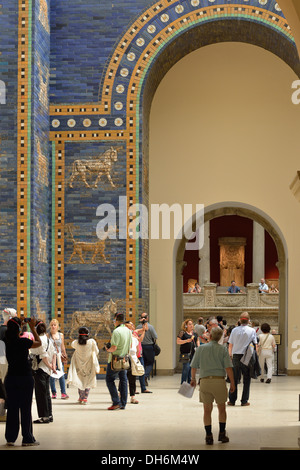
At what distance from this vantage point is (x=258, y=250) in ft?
111

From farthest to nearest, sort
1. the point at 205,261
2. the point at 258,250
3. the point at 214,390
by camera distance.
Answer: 1. the point at 205,261
2. the point at 258,250
3. the point at 214,390

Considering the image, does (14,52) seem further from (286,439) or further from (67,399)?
(286,439)

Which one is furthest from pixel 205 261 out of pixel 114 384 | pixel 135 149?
pixel 114 384

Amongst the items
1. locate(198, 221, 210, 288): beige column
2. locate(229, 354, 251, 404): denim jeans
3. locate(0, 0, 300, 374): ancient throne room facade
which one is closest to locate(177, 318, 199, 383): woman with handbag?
locate(229, 354, 251, 404): denim jeans

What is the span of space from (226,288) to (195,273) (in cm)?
154

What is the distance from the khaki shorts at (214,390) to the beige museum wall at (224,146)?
9860 mm

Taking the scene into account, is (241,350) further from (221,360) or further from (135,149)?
(135,149)

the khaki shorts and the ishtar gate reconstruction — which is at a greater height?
the ishtar gate reconstruction

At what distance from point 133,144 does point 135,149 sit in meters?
0.12

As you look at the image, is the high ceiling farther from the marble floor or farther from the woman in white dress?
the woman in white dress

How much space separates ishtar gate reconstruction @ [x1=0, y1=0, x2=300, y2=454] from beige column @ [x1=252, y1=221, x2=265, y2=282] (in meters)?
13.4

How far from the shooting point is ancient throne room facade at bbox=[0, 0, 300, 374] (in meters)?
16.5

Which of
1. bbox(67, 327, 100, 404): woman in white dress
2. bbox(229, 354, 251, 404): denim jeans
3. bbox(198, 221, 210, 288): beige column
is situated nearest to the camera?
bbox(229, 354, 251, 404): denim jeans
